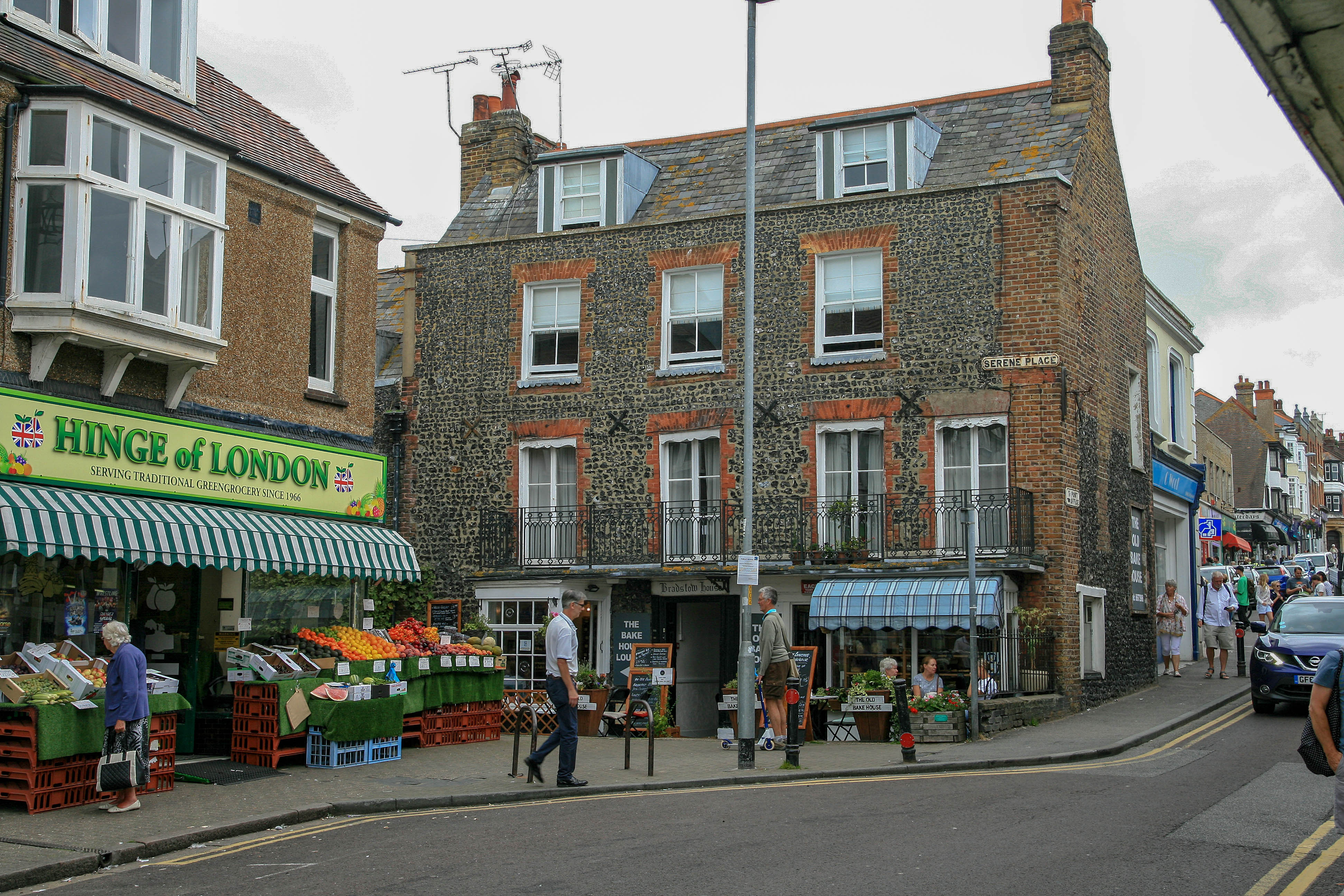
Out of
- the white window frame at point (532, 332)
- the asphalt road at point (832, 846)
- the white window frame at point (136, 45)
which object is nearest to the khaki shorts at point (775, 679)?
the asphalt road at point (832, 846)

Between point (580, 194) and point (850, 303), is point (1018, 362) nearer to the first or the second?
point (850, 303)

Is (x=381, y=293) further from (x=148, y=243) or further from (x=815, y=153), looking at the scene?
(x=148, y=243)

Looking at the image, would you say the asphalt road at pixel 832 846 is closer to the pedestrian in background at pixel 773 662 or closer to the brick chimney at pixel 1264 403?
the pedestrian in background at pixel 773 662

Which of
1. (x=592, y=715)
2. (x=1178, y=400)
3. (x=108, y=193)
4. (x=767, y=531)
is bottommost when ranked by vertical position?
(x=592, y=715)

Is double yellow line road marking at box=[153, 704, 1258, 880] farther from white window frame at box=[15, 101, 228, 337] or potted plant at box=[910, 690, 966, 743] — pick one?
white window frame at box=[15, 101, 228, 337]

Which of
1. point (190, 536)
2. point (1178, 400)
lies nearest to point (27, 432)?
point (190, 536)

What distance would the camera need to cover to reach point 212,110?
16.5 metres

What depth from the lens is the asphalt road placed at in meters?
8.06

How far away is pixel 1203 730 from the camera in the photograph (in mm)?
17109

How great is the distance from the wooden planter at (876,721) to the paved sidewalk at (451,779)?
1.37 ft

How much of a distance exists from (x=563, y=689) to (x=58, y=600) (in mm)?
5261

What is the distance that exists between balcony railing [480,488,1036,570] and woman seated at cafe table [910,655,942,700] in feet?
11.0

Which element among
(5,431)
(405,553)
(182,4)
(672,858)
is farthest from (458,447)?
(672,858)

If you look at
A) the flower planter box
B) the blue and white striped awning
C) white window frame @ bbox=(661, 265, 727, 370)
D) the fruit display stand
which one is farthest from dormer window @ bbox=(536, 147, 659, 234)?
the fruit display stand
